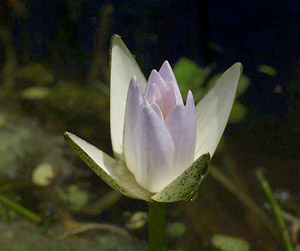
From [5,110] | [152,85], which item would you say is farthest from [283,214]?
[5,110]

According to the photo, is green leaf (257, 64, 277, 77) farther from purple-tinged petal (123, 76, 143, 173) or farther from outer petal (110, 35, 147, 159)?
purple-tinged petal (123, 76, 143, 173)

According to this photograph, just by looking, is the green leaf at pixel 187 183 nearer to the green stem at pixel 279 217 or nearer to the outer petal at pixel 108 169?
the outer petal at pixel 108 169

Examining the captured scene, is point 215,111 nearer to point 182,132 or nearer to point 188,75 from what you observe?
point 182,132

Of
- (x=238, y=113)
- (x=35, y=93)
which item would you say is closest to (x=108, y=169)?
(x=238, y=113)

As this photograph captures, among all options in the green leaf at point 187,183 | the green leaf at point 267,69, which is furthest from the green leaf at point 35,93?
the green leaf at point 187,183

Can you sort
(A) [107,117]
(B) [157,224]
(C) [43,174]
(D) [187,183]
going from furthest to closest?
(A) [107,117]
(C) [43,174]
(B) [157,224]
(D) [187,183]

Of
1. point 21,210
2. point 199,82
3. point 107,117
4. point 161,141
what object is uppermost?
point 161,141

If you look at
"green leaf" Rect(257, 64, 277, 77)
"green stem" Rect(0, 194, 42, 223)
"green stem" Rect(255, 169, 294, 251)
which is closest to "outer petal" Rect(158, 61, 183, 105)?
"green stem" Rect(255, 169, 294, 251)
